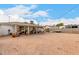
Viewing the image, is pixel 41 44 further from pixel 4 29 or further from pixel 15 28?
pixel 4 29

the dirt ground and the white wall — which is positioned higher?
the white wall

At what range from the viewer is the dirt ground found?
2229 mm

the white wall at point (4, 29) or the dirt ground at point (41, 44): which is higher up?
the white wall at point (4, 29)

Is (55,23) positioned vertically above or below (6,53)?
above

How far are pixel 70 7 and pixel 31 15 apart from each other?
24.5 inches

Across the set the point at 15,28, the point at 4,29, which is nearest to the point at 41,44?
the point at 15,28

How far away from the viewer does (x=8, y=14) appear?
2.33 m

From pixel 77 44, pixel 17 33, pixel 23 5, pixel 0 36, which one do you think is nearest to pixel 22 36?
pixel 17 33

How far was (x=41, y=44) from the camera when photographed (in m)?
2.28

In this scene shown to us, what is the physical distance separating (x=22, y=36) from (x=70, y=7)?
872 mm

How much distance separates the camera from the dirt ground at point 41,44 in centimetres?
223
